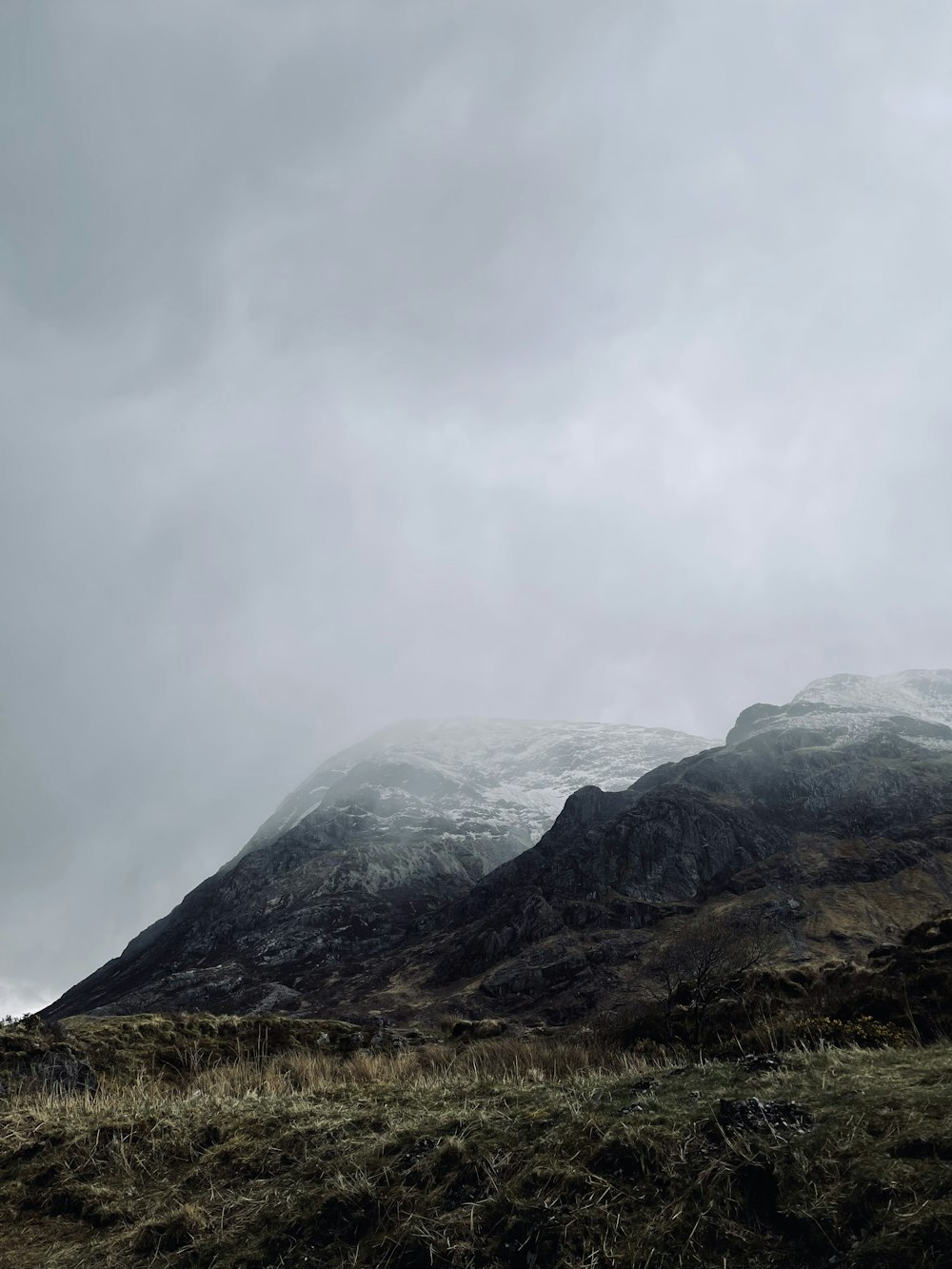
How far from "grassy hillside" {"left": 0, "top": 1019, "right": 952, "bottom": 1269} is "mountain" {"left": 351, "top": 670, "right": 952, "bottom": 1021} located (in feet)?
324

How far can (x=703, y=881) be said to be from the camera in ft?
507

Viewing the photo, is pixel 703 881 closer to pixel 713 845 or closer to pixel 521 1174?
pixel 713 845

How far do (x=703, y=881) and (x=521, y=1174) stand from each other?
166264mm

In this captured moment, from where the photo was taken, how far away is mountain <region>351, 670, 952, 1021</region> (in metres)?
113

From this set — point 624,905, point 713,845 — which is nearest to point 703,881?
point 713,845

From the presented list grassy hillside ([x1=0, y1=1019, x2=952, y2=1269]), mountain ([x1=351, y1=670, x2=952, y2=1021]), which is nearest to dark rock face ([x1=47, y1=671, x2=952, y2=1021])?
mountain ([x1=351, y1=670, x2=952, y2=1021])

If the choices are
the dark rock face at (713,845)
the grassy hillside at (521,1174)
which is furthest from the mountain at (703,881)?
the grassy hillside at (521,1174)

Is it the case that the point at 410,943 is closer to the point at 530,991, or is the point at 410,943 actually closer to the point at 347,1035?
the point at 530,991

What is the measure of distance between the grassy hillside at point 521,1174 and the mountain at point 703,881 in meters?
98.6

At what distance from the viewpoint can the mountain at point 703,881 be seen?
113375 millimetres

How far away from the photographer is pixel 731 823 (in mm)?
167000

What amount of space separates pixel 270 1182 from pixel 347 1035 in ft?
113

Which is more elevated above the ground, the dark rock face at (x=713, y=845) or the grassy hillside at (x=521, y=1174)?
the grassy hillside at (x=521, y=1174)

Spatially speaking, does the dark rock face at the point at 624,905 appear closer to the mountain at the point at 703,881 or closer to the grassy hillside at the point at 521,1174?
the mountain at the point at 703,881
